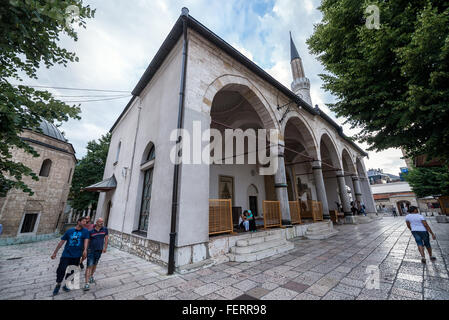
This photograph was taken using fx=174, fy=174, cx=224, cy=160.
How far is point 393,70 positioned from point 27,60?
7752 mm

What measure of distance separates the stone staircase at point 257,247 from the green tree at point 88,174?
16.2m

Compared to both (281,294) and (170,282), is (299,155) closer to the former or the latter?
(281,294)

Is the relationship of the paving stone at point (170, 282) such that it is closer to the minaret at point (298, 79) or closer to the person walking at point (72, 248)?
the person walking at point (72, 248)

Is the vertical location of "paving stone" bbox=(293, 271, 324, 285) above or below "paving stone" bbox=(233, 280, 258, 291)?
above

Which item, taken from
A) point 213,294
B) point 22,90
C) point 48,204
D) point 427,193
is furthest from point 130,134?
point 427,193

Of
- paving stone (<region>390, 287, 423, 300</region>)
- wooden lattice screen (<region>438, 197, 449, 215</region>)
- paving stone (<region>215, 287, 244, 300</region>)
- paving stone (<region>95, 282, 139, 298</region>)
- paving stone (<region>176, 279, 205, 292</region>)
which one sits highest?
wooden lattice screen (<region>438, 197, 449, 215</region>)

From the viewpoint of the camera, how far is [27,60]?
3.30 metres

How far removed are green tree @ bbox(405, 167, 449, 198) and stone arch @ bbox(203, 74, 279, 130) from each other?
18089 millimetres

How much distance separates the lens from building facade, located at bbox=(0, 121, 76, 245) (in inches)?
409

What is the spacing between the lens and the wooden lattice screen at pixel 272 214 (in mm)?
6262

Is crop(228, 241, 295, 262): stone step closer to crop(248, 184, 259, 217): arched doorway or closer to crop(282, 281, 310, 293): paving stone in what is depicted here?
crop(282, 281, 310, 293): paving stone

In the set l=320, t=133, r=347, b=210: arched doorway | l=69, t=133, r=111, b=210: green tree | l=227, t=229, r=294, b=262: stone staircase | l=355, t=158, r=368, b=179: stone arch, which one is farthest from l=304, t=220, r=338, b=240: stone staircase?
l=69, t=133, r=111, b=210: green tree

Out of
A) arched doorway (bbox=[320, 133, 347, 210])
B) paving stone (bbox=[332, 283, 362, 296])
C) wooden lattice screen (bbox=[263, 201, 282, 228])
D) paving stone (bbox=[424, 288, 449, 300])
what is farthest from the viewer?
arched doorway (bbox=[320, 133, 347, 210])

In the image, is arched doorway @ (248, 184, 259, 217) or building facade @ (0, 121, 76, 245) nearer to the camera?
building facade @ (0, 121, 76, 245)
